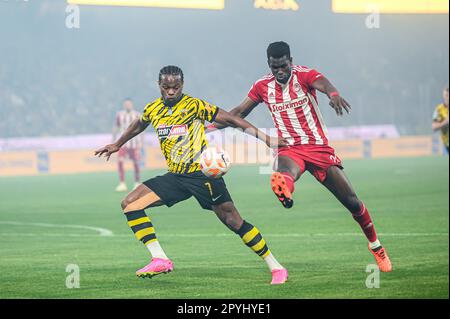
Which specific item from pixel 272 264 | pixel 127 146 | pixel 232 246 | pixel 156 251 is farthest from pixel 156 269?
pixel 127 146

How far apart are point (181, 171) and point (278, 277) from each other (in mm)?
1352

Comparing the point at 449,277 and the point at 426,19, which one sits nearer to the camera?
the point at 449,277

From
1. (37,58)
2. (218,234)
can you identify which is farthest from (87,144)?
(218,234)

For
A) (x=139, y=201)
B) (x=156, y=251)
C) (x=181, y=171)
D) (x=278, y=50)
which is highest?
(x=278, y=50)

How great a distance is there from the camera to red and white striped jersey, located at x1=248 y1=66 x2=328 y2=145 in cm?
918

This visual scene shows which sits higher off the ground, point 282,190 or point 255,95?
point 255,95

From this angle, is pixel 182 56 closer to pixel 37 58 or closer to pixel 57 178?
pixel 37 58

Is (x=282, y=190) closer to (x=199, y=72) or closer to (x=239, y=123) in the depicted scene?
(x=239, y=123)

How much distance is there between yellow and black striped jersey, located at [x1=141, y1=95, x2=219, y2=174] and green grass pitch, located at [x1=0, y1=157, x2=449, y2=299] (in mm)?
1155

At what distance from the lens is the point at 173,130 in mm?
8734

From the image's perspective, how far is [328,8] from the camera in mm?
40031

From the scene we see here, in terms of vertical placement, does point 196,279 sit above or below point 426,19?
below

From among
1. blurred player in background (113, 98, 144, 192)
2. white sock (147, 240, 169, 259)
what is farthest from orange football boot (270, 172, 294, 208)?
blurred player in background (113, 98, 144, 192)
